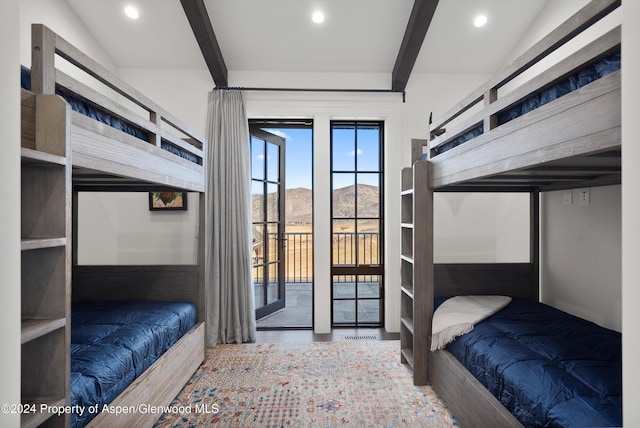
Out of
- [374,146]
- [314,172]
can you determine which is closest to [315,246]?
[314,172]

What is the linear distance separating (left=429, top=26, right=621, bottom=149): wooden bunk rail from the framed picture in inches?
102

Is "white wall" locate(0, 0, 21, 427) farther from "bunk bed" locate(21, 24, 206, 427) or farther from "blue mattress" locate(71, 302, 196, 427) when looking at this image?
"blue mattress" locate(71, 302, 196, 427)

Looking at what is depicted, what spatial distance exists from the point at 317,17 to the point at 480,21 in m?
1.39

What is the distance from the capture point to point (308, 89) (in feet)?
10.7

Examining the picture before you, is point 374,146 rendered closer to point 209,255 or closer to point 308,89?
point 308,89

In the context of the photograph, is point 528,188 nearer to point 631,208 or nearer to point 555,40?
point 555,40

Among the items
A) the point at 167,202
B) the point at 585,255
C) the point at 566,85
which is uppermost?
the point at 566,85

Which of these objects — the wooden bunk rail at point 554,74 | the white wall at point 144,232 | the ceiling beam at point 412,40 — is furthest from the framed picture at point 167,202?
the wooden bunk rail at point 554,74

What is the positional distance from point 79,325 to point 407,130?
3.09m

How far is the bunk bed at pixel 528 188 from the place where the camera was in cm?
99

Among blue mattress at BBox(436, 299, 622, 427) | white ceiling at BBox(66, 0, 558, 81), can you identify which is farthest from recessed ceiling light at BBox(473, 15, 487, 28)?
blue mattress at BBox(436, 299, 622, 427)

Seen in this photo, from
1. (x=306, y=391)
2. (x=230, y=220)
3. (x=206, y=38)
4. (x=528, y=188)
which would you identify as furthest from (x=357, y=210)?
(x=206, y=38)

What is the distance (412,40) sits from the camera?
276cm

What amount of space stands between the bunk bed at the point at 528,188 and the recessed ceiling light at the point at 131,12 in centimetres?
252
